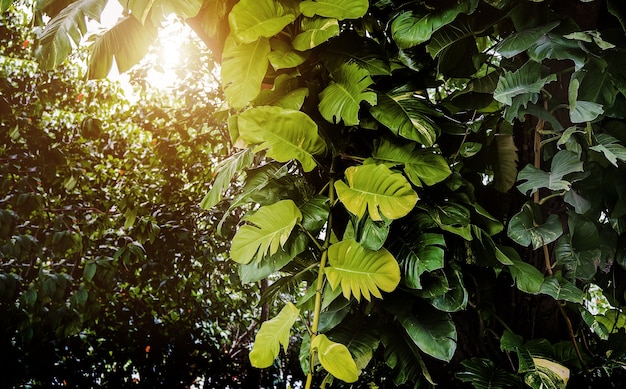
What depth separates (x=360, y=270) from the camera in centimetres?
92

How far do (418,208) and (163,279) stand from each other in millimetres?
2432

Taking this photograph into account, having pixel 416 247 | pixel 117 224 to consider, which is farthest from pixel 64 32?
pixel 117 224

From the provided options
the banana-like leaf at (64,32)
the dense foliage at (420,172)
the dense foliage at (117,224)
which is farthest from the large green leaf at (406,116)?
the dense foliage at (117,224)

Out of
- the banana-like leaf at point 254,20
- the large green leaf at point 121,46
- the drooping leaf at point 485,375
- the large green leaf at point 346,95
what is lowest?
the drooping leaf at point 485,375

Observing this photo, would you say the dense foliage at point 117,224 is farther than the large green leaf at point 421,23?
Yes

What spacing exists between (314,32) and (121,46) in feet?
1.62

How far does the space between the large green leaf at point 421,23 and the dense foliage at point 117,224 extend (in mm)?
2004

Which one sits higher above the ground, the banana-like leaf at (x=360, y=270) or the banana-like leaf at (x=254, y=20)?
the banana-like leaf at (x=254, y=20)

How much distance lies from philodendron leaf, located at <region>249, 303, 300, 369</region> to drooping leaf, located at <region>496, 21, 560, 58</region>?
66 cm

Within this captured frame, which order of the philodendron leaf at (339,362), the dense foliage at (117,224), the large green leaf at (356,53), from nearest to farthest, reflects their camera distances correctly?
the philodendron leaf at (339,362), the large green leaf at (356,53), the dense foliage at (117,224)

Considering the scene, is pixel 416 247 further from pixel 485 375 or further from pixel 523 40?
pixel 523 40

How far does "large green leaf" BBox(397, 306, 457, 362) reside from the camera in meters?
0.98

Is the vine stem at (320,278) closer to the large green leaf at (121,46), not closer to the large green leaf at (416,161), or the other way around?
the large green leaf at (416,161)

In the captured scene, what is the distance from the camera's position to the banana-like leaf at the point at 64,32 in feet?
3.67
